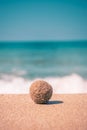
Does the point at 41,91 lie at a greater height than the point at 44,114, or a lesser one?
greater

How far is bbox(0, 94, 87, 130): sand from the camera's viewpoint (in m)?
6.93

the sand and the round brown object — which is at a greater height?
the round brown object

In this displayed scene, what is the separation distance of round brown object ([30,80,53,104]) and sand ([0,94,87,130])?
20cm

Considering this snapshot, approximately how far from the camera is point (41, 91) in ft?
28.1

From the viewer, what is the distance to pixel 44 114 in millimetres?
→ 7828

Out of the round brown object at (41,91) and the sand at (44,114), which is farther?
the round brown object at (41,91)

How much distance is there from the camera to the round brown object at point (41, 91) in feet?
28.1

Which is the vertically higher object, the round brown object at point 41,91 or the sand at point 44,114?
the round brown object at point 41,91

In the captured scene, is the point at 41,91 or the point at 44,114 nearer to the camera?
the point at 44,114

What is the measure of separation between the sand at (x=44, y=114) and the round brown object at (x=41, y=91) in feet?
0.67

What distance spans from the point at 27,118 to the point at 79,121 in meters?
1.13

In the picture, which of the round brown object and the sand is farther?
the round brown object

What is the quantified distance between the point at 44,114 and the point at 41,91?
2.90 feet

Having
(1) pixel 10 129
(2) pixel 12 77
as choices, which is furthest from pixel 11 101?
(2) pixel 12 77
